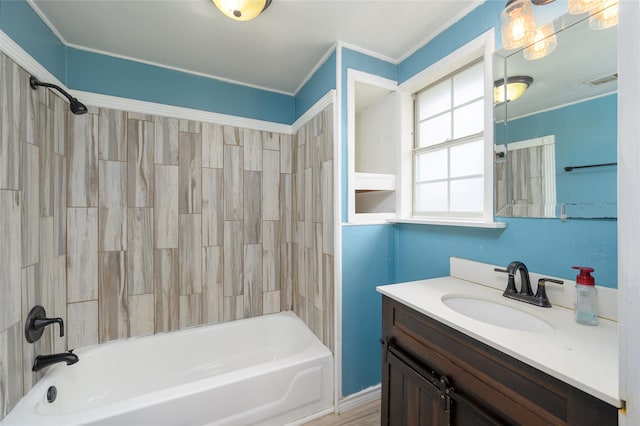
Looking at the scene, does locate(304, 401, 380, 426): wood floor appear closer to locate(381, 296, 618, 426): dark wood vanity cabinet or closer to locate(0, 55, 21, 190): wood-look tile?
locate(381, 296, 618, 426): dark wood vanity cabinet

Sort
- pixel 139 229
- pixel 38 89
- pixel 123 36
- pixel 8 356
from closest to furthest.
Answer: pixel 8 356 < pixel 38 89 < pixel 123 36 < pixel 139 229

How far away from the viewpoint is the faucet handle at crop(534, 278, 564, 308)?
3.49 ft

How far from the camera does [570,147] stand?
1050 mm

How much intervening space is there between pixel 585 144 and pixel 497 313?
79 cm

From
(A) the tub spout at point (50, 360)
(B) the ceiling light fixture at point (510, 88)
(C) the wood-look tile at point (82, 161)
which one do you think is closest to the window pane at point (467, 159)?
(B) the ceiling light fixture at point (510, 88)

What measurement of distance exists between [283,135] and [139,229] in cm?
144

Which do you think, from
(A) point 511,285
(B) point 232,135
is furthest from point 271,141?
(A) point 511,285

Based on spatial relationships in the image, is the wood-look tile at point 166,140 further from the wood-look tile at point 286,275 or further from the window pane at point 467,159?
the window pane at point 467,159

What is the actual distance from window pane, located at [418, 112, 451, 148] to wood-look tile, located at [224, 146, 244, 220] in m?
1.52

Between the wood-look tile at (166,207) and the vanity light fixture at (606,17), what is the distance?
249 cm

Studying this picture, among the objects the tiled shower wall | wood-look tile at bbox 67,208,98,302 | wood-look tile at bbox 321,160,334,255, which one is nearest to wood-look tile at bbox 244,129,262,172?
the tiled shower wall

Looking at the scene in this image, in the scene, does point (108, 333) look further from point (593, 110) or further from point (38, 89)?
point (593, 110)

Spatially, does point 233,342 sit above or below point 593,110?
below

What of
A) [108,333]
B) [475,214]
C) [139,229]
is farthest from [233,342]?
[475,214]
